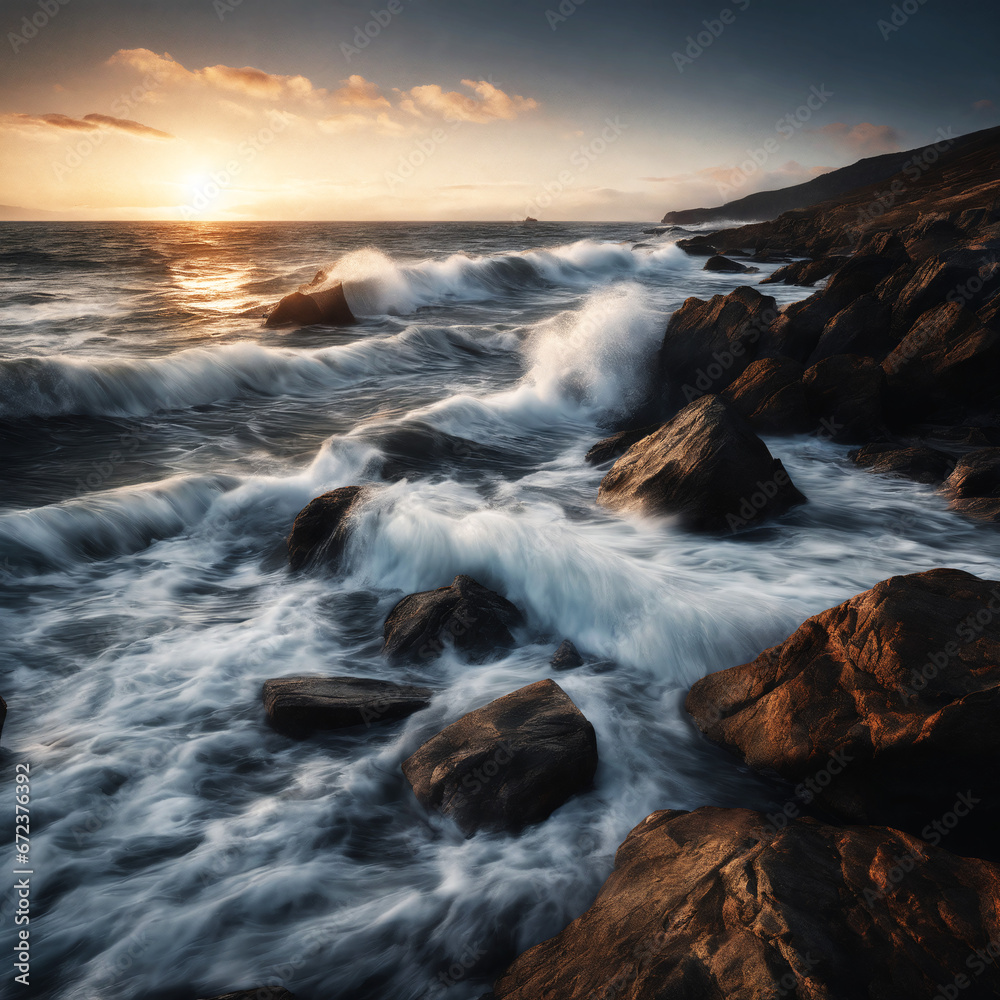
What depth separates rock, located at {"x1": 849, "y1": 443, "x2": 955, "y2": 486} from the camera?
23.9 ft

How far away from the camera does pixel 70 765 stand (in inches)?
157

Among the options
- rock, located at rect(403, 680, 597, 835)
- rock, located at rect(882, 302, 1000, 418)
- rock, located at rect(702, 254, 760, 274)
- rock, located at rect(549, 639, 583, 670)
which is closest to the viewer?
rock, located at rect(403, 680, 597, 835)

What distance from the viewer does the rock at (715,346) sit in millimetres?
10367

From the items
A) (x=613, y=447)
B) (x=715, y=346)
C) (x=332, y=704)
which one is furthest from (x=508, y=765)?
(x=715, y=346)

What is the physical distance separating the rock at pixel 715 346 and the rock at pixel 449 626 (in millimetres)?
6613

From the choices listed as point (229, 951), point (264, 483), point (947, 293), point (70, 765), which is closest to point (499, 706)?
point (229, 951)

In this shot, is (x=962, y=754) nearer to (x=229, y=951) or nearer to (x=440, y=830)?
(x=440, y=830)

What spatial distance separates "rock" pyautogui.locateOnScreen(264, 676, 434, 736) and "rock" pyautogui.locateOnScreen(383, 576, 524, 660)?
539 mm

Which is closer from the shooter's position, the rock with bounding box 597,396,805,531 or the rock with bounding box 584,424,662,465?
the rock with bounding box 597,396,805,531

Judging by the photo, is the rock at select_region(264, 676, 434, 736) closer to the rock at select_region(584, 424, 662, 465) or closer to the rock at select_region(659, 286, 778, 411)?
the rock at select_region(584, 424, 662, 465)

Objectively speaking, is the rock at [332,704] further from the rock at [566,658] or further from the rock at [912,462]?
the rock at [912,462]

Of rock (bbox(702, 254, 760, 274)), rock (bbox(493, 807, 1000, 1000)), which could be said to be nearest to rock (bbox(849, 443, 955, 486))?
rock (bbox(493, 807, 1000, 1000))

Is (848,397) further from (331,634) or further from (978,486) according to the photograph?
(331,634)

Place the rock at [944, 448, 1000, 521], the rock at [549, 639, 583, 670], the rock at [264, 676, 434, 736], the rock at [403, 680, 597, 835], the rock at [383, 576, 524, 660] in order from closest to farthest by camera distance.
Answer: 1. the rock at [403, 680, 597, 835]
2. the rock at [264, 676, 434, 736]
3. the rock at [549, 639, 583, 670]
4. the rock at [383, 576, 524, 660]
5. the rock at [944, 448, 1000, 521]
